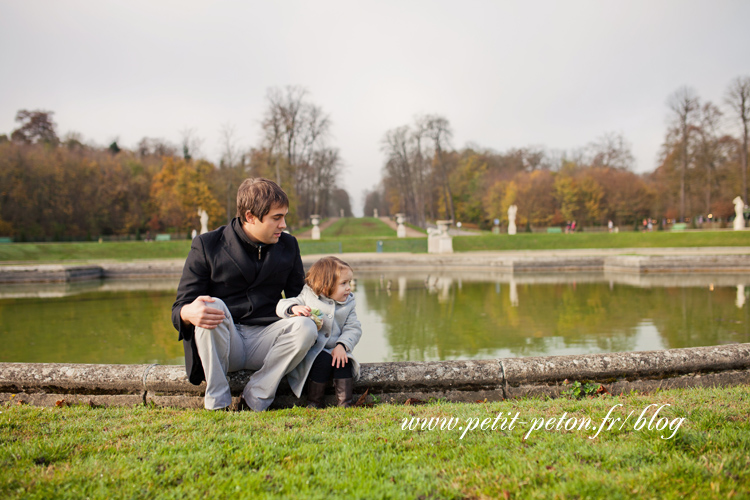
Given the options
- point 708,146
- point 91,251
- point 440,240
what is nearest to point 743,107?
point 708,146

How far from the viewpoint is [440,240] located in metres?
27.7

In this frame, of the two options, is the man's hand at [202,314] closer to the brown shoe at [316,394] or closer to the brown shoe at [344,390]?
the brown shoe at [316,394]

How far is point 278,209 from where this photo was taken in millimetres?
3053

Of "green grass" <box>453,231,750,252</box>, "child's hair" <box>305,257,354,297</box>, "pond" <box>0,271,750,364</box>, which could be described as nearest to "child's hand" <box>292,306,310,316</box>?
"child's hair" <box>305,257,354,297</box>

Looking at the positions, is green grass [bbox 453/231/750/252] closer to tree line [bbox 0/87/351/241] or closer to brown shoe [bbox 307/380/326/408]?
tree line [bbox 0/87/351/241]

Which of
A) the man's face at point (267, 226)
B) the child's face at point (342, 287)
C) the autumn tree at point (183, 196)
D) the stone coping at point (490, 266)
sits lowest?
the stone coping at point (490, 266)

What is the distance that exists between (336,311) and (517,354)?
3.23 meters

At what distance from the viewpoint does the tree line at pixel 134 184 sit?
3503 cm

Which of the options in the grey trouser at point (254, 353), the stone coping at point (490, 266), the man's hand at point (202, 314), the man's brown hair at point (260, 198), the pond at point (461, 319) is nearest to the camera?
the man's hand at point (202, 314)

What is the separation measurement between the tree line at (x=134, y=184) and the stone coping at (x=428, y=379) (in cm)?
3086

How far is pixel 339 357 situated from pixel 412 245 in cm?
2664

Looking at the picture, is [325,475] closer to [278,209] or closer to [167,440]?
[167,440]

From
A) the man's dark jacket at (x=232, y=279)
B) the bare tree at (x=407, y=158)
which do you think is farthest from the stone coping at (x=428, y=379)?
the bare tree at (x=407, y=158)

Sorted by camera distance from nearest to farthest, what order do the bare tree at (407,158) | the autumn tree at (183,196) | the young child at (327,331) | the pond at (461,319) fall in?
the young child at (327,331) → the pond at (461,319) → the autumn tree at (183,196) → the bare tree at (407,158)
